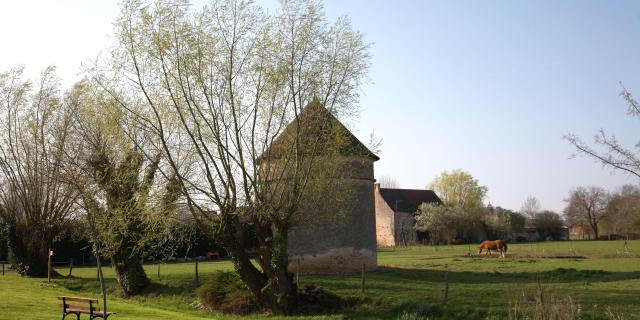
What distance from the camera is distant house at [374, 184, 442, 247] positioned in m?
75.2

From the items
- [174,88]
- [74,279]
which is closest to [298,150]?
[174,88]

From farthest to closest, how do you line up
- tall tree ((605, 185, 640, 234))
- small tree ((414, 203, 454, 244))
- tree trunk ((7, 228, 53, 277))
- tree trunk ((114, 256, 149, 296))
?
small tree ((414, 203, 454, 244))
tall tree ((605, 185, 640, 234))
tree trunk ((7, 228, 53, 277))
tree trunk ((114, 256, 149, 296))

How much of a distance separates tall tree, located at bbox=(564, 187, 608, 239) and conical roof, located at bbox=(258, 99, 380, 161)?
85057mm

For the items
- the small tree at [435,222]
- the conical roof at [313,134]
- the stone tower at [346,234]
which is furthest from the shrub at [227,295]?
the small tree at [435,222]

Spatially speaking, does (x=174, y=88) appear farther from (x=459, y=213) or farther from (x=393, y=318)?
(x=459, y=213)

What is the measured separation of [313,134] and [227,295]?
6023mm

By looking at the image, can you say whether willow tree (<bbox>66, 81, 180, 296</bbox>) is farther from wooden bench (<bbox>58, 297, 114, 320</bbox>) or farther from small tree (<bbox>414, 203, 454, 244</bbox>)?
small tree (<bbox>414, 203, 454, 244</bbox>)

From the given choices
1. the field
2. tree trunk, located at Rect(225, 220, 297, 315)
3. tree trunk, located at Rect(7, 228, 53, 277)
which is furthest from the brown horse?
tree trunk, located at Rect(7, 228, 53, 277)

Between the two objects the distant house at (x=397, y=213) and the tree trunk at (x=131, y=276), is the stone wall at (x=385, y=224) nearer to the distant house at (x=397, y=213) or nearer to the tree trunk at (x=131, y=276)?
the distant house at (x=397, y=213)

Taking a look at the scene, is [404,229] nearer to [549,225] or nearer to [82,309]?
[549,225]

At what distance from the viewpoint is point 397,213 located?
3093 inches

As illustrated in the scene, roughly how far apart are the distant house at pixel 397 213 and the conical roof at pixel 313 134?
168ft

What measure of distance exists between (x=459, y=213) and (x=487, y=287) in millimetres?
56864

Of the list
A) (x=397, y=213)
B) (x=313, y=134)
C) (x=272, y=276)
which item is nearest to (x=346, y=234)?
(x=272, y=276)
